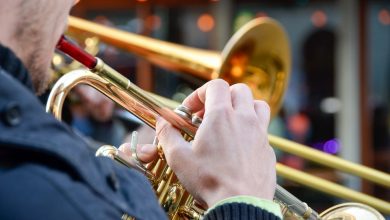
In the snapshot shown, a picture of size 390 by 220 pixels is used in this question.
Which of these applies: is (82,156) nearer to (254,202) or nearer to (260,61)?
(254,202)

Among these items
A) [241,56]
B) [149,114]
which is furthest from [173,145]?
[241,56]

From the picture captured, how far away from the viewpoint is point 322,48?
6.32m

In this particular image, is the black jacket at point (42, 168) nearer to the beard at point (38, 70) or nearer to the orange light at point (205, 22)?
the beard at point (38, 70)

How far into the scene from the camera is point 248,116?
125 centimetres

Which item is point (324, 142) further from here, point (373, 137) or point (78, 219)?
point (78, 219)

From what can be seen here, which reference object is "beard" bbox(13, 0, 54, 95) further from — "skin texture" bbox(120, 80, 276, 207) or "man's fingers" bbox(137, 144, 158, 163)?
"man's fingers" bbox(137, 144, 158, 163)

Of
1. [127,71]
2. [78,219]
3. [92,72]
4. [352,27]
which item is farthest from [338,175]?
[78,219]

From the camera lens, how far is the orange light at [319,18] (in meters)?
6.30

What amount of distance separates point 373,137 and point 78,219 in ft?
18.5

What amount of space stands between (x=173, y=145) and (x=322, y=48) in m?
5.15

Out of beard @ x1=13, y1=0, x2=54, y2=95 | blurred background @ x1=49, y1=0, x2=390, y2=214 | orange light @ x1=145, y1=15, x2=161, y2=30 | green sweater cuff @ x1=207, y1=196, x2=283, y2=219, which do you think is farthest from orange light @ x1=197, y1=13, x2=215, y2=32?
beard @ x1=13, y1=0, x2=54, y2=95

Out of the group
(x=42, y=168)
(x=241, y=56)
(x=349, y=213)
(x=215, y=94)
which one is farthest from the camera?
(x=241, y=56)

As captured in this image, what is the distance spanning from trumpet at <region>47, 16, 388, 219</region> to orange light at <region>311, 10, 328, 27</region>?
15.9 feet

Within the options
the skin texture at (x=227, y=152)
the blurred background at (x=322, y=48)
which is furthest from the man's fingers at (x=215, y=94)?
the blurred background at (x=322, y=48)
